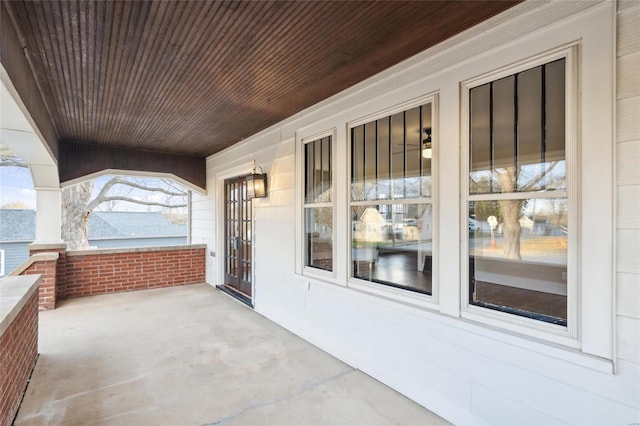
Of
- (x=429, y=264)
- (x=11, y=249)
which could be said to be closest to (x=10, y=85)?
(x=429, y=264)

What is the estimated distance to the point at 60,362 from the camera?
3143mm

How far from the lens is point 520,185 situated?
201 cm

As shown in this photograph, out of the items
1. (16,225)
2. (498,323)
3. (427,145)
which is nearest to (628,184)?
(498,323)

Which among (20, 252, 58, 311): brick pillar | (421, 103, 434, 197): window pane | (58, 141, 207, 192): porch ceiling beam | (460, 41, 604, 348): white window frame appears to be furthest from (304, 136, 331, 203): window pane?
(20, 252, 58, 311): brick pillar

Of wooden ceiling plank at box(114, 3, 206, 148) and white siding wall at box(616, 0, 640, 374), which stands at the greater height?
wooden ceiling plank at box(114, 3, 206, 148)

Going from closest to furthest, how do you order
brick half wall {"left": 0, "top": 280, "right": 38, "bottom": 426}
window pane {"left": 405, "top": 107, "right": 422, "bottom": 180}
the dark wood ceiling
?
the dark wood ceiling
brick half wall {"left": 0, "top": 280, "right": 38, "bottom": 426}
window pane {"left": 405, "top": 107, "right": 422, "bottom": 180}

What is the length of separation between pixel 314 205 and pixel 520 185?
2186 mm

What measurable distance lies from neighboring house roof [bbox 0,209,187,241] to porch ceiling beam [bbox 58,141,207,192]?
7054mm

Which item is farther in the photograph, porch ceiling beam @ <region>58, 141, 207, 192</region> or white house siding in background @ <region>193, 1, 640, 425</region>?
porch ceiling beam @ <region>58, 141, 207, 192</region>

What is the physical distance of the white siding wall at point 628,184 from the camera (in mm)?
1501

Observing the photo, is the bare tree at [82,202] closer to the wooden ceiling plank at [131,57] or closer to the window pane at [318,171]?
the wooden ceiling plank at [131,57]

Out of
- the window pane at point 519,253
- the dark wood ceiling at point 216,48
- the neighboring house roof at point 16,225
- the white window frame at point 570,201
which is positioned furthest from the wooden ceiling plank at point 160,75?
the neighboring house roof at point 16,225

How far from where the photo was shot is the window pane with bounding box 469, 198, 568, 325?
1896mm

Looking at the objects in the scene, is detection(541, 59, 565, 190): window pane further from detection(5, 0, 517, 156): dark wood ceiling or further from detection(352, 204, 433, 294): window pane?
detection(352, 204, 433, 294): window pane
